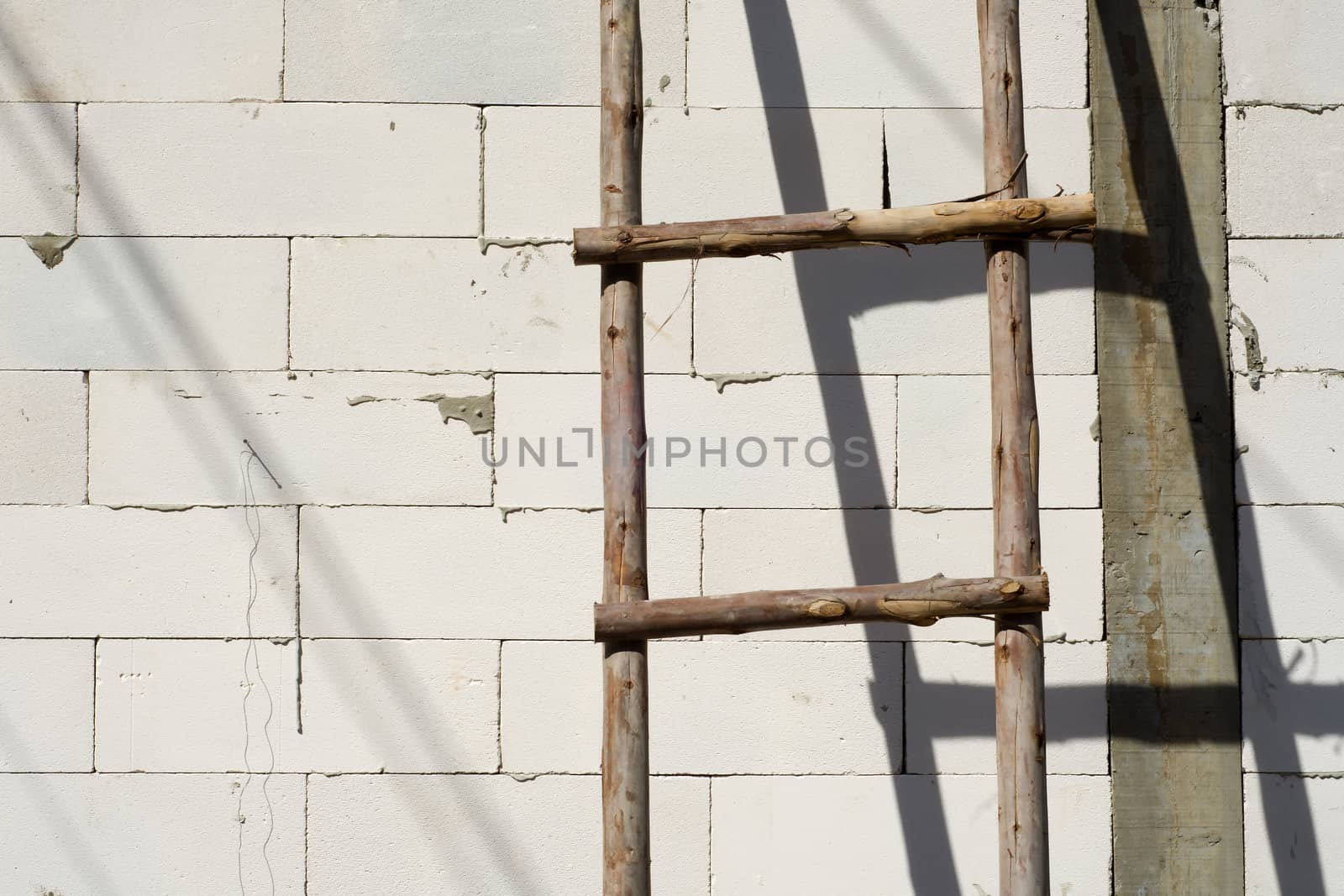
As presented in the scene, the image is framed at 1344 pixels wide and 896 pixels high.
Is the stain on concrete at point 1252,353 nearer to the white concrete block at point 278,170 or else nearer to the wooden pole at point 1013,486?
the wooden pole at point 1013,486

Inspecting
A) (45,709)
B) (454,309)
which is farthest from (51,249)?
(45,709)

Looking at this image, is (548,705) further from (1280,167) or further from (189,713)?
(1280,167)

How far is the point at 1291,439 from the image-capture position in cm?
239

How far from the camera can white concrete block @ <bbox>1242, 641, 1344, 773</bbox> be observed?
236cm

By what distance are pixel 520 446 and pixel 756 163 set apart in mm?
902

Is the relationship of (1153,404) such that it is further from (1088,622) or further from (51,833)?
(51,833)

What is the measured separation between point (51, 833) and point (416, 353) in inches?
56.3

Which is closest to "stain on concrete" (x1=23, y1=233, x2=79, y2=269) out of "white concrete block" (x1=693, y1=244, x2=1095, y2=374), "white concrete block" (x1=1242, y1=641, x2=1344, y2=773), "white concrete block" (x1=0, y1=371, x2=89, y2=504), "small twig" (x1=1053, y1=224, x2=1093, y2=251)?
"white concrete block" (x1=0, y1=371, x2=89, y2=504)

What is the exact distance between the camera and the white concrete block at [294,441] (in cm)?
236

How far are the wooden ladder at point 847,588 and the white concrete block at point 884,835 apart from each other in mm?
452

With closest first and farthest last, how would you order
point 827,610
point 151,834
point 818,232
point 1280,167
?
point 827,610
point 818,232
point 151,834
point 1280,167

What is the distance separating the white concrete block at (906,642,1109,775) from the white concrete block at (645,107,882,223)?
3.70ft

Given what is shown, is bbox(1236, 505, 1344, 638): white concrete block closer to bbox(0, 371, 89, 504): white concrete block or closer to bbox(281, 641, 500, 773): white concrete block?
bbox(281, 641, 500, 773): white concrete block

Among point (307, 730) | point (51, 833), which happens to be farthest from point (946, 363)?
point (51, 833)
